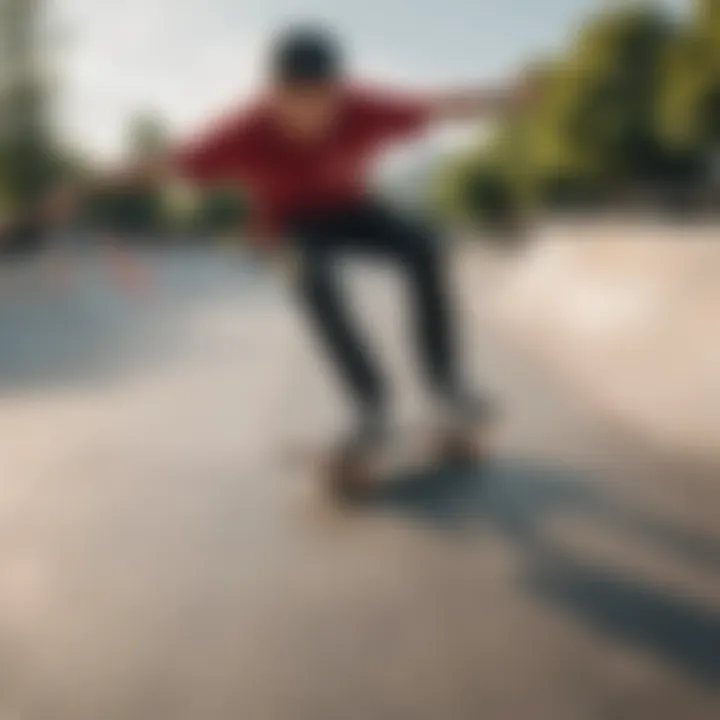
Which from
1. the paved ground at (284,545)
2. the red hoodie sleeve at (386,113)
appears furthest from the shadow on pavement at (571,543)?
the red hoodie sleeve at (386,113)

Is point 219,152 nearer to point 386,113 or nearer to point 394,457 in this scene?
point 386,113

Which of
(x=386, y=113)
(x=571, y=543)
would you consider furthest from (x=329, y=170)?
(x=571, y=543)

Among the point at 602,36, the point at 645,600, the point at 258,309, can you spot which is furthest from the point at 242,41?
the point at 645,600

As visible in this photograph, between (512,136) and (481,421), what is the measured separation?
12.1 inches

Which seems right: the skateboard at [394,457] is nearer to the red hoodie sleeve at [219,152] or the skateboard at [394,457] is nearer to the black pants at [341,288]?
the black pants at [341,288]

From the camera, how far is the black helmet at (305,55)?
92cm

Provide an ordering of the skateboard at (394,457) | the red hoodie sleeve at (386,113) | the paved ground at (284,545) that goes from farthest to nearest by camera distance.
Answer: the skateboard at (394,457), the red hoodie sleeve at (386,113), the paved ground at (284,545)

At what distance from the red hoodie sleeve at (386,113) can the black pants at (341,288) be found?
0.25 ft

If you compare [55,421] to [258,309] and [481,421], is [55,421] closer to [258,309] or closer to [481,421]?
[258,309]

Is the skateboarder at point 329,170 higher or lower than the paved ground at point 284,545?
higher

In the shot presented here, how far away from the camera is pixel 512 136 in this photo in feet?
3.24

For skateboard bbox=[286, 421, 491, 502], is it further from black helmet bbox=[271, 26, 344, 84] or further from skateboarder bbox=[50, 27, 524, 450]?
black helmet bbox=[271, 26, 344, 84]

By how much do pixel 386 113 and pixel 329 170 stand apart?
8 cm

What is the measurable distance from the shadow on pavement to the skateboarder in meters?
0.15
